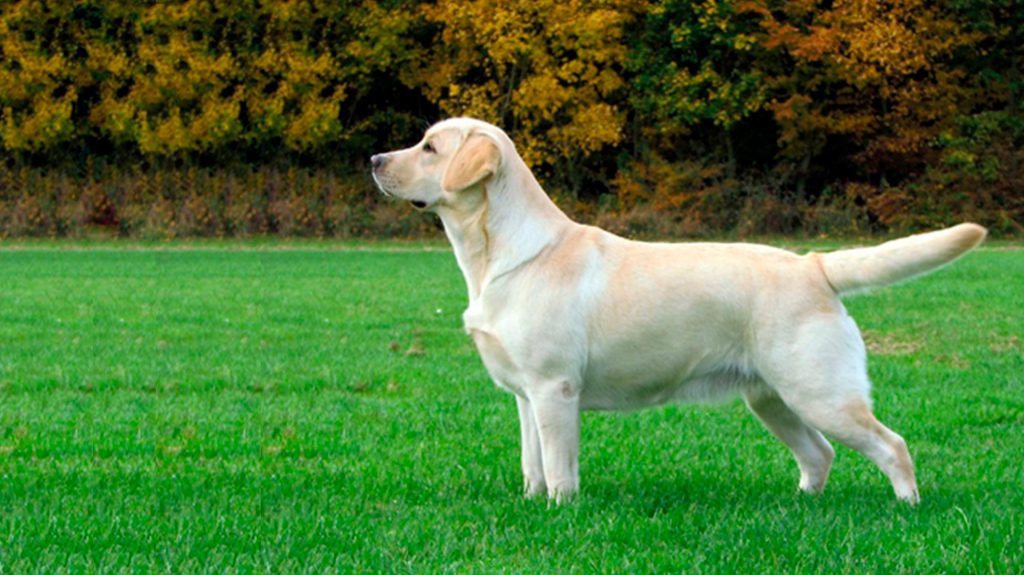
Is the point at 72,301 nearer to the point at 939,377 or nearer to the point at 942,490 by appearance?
the point at 939,377

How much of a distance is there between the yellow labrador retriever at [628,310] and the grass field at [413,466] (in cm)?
40

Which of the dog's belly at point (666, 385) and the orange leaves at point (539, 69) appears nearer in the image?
the dog's belly at point (666, 385)

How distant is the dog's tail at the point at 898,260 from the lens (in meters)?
5.44

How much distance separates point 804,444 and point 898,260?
1.01 metres

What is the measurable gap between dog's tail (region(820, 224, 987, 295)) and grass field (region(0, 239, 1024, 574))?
92 centimetres

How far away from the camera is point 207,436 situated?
24.4 ft

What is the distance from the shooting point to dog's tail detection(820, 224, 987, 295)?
214 inches

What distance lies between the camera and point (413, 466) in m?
6.57

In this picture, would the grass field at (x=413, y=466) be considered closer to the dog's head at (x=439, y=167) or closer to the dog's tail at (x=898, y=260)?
the dog's tail at (x=898, y=260)

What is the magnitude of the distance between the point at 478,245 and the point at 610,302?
2.10 ft

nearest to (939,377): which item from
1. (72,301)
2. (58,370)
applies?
(58,370)

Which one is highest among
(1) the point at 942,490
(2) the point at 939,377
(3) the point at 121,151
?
(1) the point at 942,490

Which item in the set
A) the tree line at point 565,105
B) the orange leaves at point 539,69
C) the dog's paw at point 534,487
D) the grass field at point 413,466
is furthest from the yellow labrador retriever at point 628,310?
the orange leaves at point 539,69

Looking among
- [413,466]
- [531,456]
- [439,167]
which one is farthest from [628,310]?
[413,466]
